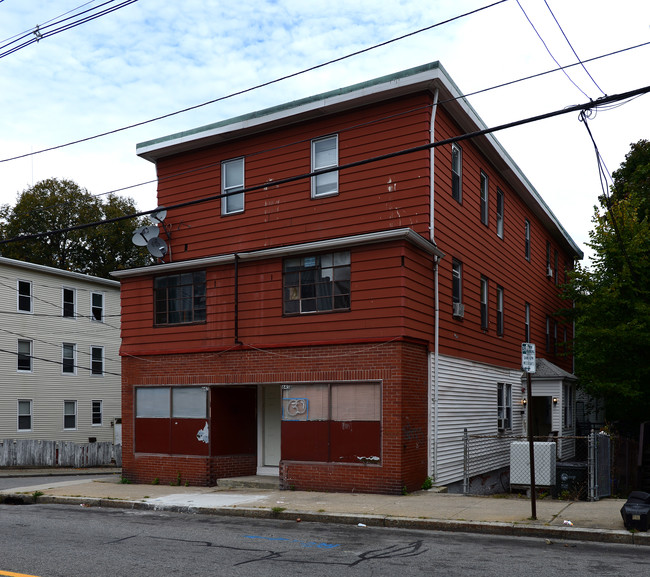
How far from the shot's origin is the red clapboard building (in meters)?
16.2

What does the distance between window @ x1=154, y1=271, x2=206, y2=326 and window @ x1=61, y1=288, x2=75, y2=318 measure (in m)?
19.2

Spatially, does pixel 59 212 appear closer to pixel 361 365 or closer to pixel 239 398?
pixel 239 398

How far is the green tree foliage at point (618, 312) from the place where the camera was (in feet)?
74.6

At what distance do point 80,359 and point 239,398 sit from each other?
2149 cm

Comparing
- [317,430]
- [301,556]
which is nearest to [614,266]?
[317,430]

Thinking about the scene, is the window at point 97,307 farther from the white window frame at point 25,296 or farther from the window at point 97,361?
the white window frame at point 25,296

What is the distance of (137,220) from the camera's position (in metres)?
51.3

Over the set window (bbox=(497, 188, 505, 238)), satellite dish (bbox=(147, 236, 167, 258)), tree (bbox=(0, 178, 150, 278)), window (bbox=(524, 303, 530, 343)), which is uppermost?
tree (bbox=(0, 178, 150, 278))

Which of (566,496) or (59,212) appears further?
(59,212)

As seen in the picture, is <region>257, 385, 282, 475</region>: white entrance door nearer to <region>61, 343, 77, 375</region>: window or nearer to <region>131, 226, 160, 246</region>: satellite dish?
<region>131, 226, 160, 246</region>: satellite dish

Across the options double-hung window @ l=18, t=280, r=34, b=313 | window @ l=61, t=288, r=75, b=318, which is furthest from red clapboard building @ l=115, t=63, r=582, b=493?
window @ l=61, t=288, r=75, b=318

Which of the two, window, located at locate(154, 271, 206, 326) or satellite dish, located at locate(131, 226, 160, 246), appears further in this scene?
satellite dish, located at locate(131, 226, 160, 246)

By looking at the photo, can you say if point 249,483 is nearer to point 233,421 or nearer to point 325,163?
point 233,421

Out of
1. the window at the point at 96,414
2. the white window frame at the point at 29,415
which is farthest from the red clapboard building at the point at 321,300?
the window at the point at 96,414
